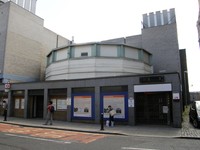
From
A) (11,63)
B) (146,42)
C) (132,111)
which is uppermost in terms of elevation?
(146,42)

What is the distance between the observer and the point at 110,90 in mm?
16734

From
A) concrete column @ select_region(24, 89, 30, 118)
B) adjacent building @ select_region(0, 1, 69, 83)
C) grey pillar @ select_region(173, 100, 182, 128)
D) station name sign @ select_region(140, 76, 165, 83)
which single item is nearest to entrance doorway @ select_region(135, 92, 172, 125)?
grey pillar @ select_region(173, 100, 182, 128)

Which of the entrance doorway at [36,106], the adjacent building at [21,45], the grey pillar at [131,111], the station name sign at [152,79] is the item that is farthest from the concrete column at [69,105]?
the adjacent building at [21,45]

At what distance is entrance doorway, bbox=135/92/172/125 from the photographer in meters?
16.4

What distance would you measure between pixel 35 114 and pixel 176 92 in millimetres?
15287

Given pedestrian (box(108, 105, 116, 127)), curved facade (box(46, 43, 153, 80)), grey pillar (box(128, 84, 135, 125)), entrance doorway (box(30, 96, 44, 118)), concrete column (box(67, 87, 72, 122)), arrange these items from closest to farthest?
pedestrian (box(108, 105, 116, 127)), grey pillar (box(128, 84, 135, 125)), concrete column (box(67, 87, 72, 122)), curved facade (box(46, 43, 153, 80)), entrance doorway (box(30, 96, 44, 118))

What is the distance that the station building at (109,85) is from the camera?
15.5 meters

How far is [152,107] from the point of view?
55.4 feet

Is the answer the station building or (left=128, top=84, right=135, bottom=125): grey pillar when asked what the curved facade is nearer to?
the station building

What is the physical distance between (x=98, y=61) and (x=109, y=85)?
4.85 metres

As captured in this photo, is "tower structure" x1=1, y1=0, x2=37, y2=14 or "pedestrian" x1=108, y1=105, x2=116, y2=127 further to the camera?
"tower structure" x1=1, y1=0, x2=37, y2=14

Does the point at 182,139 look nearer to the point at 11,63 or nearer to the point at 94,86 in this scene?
the point at 94,86

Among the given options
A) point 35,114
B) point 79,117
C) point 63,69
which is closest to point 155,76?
point 79,117

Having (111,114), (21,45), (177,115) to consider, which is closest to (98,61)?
(111,114)
